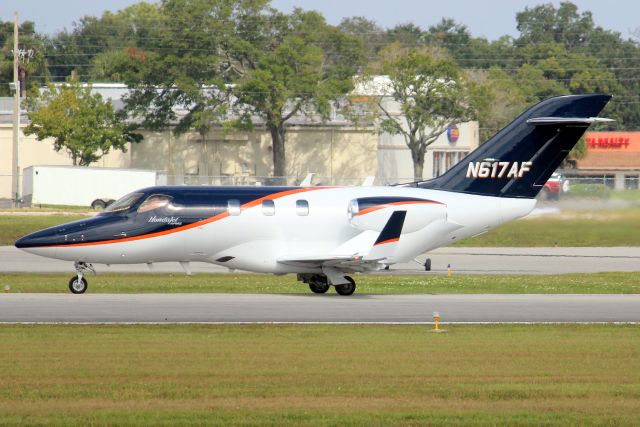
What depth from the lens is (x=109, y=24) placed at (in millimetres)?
169875

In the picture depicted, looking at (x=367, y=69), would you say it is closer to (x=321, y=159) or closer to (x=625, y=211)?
(x=321, y=159)

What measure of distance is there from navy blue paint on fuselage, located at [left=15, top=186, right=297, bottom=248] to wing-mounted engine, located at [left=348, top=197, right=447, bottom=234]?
2.33 m

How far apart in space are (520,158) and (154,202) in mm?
9162

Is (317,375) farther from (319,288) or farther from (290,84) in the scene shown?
Result: (290,84)

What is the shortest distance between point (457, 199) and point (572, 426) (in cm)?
1586

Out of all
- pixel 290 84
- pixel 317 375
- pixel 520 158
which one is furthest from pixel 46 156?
pixel 317 375

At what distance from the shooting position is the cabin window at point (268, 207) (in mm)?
28359

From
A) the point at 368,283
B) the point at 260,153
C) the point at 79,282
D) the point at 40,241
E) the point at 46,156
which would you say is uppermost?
the point at 260,153

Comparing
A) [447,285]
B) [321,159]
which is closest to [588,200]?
[447,285]

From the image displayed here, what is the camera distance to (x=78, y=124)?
84688 millimetres

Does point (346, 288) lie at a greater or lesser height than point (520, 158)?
lesser

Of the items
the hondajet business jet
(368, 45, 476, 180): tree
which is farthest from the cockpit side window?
(368, 45, 476, 180): tree

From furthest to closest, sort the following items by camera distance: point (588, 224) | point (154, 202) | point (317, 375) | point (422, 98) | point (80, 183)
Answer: point (422, 98) → point (80, 183) → point (588, 224) → point (154, 202) → point (317, 375)

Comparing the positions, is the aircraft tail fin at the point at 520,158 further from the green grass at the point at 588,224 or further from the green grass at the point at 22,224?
the green grass at the point at 22,224
